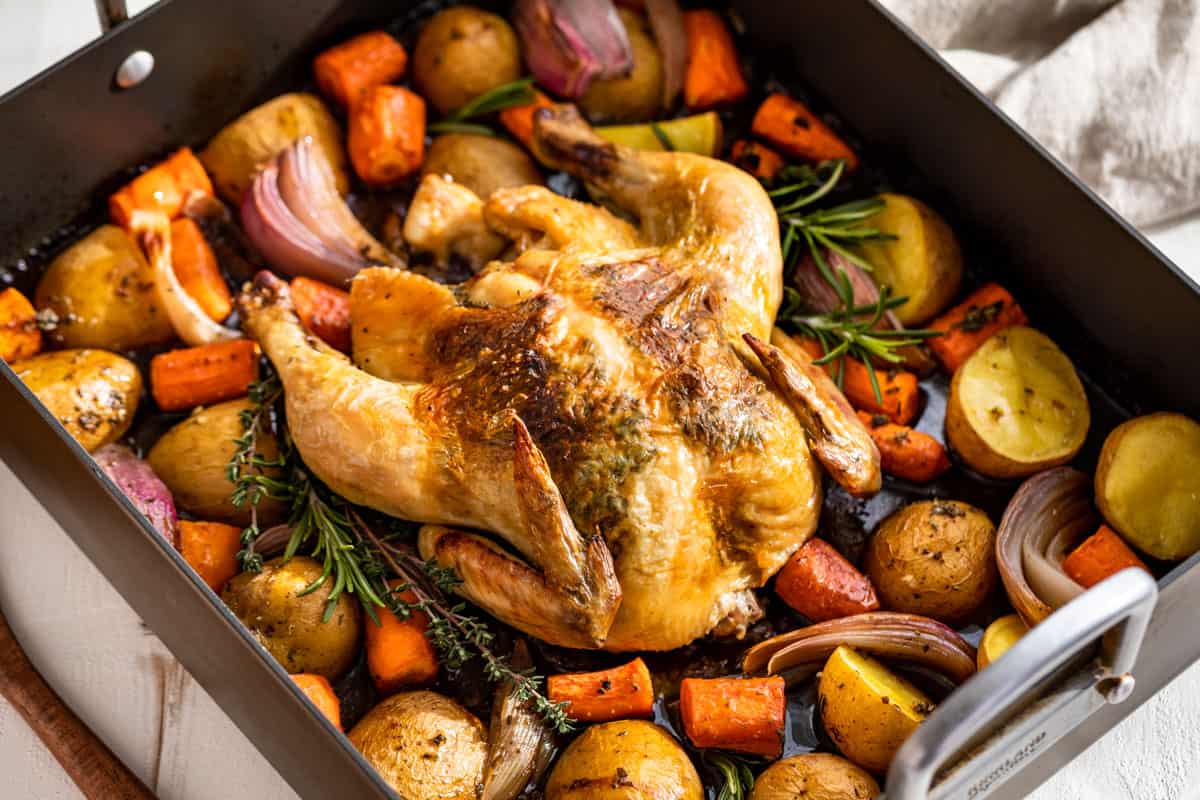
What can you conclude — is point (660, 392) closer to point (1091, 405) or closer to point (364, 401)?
point (364, 401)

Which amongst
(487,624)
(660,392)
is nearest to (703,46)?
(660,392)

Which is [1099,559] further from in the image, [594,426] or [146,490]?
[146,490]

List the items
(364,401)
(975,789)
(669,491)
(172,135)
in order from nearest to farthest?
1. (975,789)
2. (669,491)
3. (364,401)
4. (172,135)

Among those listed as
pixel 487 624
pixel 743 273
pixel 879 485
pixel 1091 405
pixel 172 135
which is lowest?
pixel 1091 405

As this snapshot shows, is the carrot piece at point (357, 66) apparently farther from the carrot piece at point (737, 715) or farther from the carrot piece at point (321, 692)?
the carrot piece at point (737, 715)

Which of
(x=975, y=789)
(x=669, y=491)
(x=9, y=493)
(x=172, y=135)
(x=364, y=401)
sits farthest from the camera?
(x=172, y=135)

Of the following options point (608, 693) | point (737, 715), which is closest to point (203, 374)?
point (608, 693)
